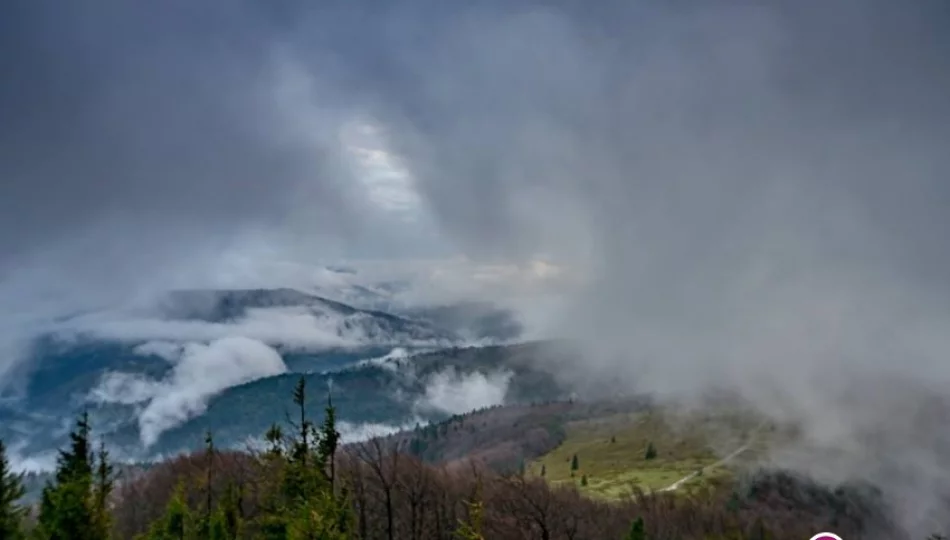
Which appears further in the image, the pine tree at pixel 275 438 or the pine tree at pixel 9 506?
the pine tree at pixel 275 438

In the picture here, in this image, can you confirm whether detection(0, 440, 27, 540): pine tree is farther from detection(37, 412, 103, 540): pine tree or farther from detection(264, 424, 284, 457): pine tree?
detection(264, 424, 284, 457): pine tree

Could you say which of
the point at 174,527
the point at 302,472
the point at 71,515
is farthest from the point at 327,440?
the point at 174,527

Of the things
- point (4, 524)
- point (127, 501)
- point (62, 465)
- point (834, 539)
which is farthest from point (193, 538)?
point (127, 501)

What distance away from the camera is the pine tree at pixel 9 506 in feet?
156

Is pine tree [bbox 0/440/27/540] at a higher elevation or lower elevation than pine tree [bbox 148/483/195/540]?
higher

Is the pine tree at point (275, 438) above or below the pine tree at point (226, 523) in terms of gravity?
above

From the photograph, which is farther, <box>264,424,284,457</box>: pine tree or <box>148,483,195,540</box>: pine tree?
<box>148,483,195,540</box>: pine tree

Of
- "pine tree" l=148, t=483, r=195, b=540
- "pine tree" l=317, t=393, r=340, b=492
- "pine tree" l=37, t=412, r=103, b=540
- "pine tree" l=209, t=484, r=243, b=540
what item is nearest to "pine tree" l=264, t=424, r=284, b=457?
"pine tree" l=317, t=393, r=340, b=492

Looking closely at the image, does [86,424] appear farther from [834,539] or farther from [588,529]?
[588,529]

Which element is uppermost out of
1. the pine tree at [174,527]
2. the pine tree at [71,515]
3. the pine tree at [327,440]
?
the pine tree at [327,440]

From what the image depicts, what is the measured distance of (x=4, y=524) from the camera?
47.6 m

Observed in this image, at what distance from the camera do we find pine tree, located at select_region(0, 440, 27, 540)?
47.7 meters

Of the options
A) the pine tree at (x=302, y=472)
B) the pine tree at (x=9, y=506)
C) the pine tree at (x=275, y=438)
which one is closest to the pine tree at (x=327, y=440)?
the pine tree at (x=302, y=472)

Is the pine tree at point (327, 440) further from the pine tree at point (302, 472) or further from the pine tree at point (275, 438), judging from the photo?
the pine tree at point (275, 438)
